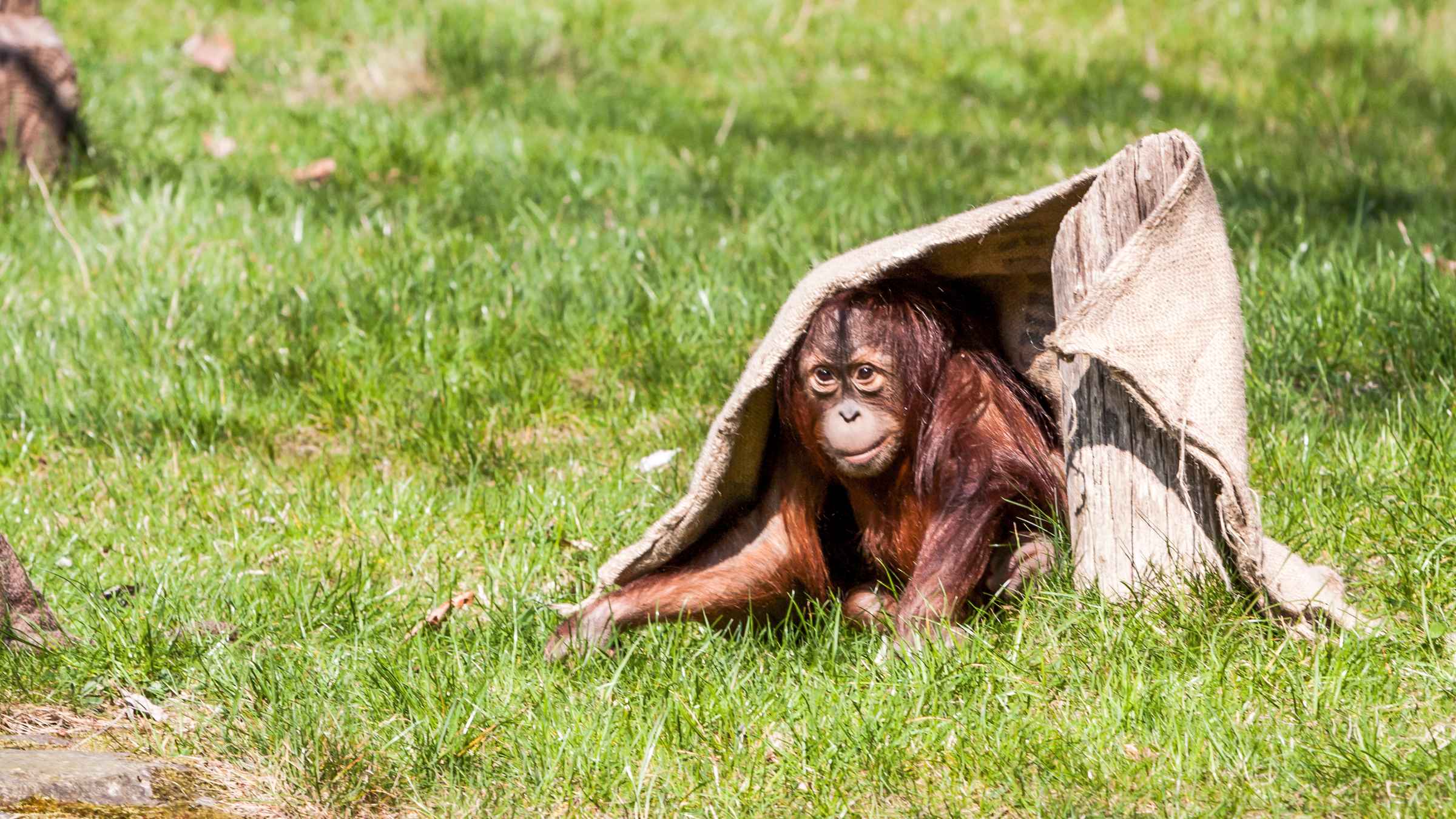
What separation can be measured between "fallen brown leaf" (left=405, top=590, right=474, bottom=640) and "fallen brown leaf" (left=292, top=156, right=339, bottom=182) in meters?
3.14

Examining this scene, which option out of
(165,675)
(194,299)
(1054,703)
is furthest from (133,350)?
(1054,703)

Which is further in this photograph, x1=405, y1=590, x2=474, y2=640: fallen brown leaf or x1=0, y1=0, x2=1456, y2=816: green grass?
x1=405, y1=590, x2=474, y2=640: fallen brown leaf

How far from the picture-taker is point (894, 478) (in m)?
3.45

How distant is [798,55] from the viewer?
27.4ft

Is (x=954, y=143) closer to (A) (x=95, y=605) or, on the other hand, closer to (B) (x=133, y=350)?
(B) (x=133, y=350)

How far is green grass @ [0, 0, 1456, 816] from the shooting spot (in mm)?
2730

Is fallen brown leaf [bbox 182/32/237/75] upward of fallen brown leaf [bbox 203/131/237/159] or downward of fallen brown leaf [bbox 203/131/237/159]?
upward

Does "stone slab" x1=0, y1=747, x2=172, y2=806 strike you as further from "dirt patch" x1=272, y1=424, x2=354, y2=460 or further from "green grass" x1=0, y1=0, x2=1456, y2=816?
"dirt patch" x1=272, y1=424, x2=354, y2=460

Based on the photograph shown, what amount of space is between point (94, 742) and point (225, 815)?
43 centimetres

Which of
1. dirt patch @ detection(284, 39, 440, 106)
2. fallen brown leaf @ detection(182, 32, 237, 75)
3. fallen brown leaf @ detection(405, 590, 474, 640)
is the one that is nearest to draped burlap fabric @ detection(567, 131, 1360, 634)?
fallen brown leaf @ detection(405, 590, 474, 640)

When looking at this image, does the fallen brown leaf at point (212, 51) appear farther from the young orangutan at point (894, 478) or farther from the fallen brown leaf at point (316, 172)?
the young orangutan at point (894, 478)

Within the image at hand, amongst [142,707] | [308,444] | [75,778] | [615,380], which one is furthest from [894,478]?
[308,444]

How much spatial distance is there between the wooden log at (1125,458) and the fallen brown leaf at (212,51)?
5.53 metres

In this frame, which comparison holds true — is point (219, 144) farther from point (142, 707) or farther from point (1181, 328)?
point (1181, 328)
